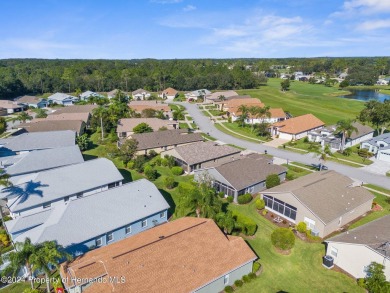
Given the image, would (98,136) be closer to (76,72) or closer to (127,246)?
(127,246)

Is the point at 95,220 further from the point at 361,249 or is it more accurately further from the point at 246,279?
the point at 361,249

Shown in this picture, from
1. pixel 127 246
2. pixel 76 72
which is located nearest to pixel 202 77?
pixel 76 72

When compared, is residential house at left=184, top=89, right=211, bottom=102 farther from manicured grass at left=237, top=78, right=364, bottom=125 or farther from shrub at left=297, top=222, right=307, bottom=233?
shrub at left=297, top=222, right=307, bottom=233

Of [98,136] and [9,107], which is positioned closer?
[98,136]

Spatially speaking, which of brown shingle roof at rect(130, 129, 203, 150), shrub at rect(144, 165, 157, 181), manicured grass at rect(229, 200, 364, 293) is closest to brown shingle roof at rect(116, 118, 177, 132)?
brown shingle roof at rect(130, 129, 203, 150)

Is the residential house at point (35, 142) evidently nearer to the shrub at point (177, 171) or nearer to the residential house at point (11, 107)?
the shrub at point (177, 171)

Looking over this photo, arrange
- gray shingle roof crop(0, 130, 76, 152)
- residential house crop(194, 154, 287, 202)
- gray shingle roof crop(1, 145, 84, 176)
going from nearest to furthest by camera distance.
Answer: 1. residential house crop(194, 154, 287, 202)
2. gray shingle roof crop(1, 145, 84, 176)
3. gray shingle roof crop(0, 130, 76, 152)
